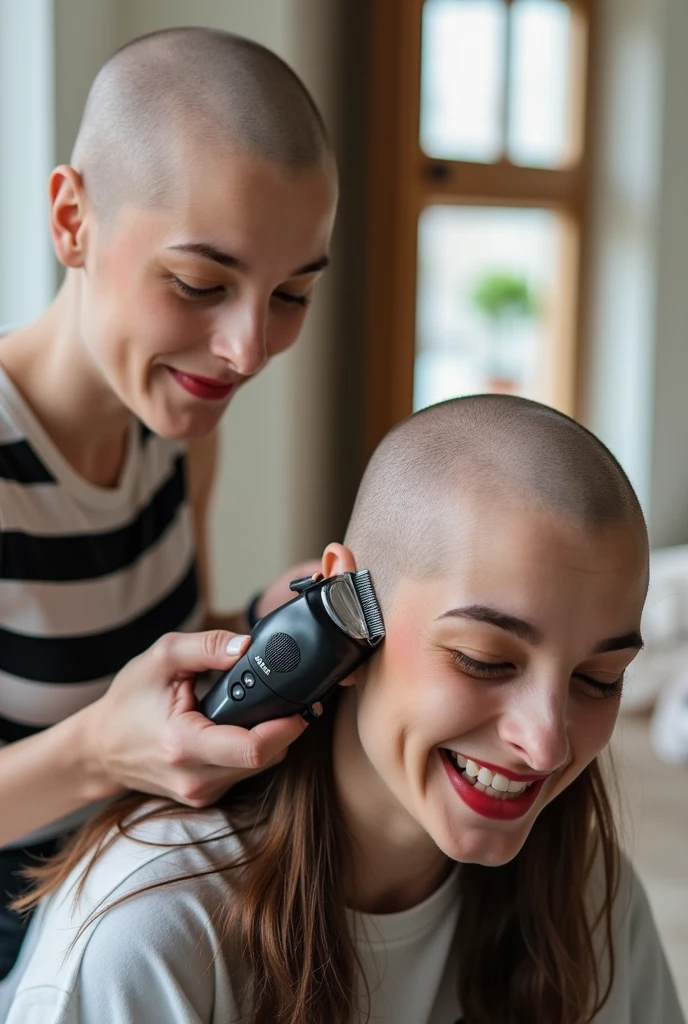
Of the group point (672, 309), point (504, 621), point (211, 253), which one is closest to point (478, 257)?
point (672, 309)

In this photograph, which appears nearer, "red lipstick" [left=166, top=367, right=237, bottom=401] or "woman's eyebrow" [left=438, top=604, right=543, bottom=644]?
"woman's eyebrow" [left=438, top=604, right=543, bottom=644]

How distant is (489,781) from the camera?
0.99 metres

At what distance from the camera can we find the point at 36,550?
1.34 meters

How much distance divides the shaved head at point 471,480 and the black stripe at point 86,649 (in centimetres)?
A: 44

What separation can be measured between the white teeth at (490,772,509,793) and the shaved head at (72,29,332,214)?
23.6 inches

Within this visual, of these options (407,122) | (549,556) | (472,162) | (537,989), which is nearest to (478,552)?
(549,556)

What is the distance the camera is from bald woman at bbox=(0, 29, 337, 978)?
1104mm

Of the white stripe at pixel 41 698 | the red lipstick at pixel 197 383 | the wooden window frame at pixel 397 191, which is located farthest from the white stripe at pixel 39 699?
the wooden window frame at pixel 397 191

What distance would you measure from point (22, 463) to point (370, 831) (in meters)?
0.53

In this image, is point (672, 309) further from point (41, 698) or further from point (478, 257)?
point (41, 698)

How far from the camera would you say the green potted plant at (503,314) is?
13.8ft

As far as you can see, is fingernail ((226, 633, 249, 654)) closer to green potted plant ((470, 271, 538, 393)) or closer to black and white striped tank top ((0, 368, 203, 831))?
black and white striped tank top ((0, 368, 203, 831))

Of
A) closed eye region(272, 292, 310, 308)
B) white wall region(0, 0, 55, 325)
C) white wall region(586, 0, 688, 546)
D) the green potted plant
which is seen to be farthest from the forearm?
white wall region(586, 0, 688, 546)

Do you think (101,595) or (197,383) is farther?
(101,595)
